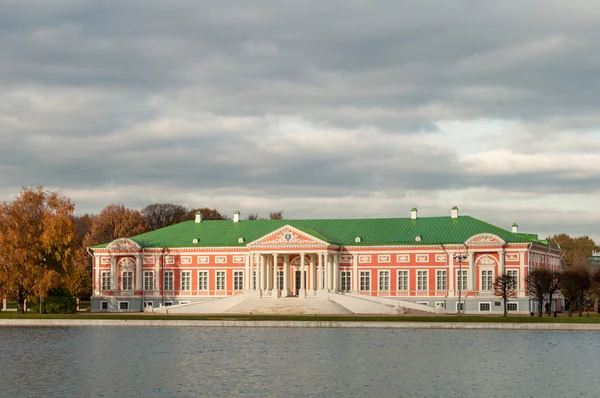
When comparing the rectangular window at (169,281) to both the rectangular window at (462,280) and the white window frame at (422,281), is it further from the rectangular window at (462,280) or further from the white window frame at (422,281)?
the rectangular window at (462,280)

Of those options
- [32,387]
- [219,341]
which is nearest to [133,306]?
[219,341]

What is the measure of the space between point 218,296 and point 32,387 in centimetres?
5730

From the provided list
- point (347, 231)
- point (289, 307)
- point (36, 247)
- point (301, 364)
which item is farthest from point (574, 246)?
point (301, 364)

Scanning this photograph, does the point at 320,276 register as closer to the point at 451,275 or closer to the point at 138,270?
the point at 451,275

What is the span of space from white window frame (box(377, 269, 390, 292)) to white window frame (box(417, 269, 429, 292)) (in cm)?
276

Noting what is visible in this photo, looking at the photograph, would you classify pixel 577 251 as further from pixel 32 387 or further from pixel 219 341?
pixel 32 387

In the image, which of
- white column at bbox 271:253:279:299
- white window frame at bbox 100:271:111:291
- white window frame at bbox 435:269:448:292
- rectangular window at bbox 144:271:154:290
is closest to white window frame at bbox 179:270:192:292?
rectangular window at bbox 144:271:154:290

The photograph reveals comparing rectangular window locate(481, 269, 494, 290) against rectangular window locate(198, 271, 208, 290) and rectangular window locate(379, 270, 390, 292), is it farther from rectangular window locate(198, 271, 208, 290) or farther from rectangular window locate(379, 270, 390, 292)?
rectangular window locate(198, 271, 208, 290)

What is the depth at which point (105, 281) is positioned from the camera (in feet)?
309

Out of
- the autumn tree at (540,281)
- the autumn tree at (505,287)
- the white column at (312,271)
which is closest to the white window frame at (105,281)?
the white column at (312,271)

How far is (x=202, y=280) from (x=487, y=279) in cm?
2607

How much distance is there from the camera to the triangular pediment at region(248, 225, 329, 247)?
88.6 metres

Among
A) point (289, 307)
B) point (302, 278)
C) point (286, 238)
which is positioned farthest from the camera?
point (286, 238)

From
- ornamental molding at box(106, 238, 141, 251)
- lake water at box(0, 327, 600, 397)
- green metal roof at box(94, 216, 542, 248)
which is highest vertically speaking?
green metal roof at box(94, 216, 542, 248)
